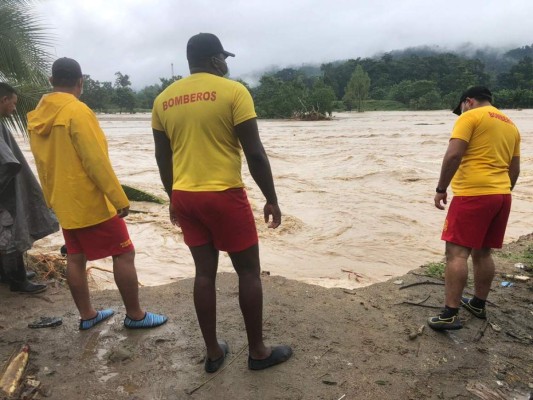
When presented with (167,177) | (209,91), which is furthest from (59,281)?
(209,91)

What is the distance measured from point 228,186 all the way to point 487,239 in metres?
2.04

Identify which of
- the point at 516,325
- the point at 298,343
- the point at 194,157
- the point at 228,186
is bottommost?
the point at 516,325

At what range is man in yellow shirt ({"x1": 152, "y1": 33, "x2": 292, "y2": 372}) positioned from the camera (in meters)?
2.21

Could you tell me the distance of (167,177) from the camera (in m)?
2.60

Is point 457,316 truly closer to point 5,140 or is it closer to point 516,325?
point 516,325

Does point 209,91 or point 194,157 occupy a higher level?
point 209,91

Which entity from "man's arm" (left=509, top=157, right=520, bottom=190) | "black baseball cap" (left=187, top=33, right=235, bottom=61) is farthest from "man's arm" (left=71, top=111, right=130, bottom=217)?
"man's arm" (left=509, top=157, right=520, bottom=190)

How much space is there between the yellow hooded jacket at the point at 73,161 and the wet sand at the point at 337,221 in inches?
85.7

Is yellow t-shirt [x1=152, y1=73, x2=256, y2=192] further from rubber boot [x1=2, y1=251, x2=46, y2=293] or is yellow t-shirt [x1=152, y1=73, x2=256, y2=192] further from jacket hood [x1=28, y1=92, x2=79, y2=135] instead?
rubber boot [x1=2, y1=251, x2=46, y2=293]

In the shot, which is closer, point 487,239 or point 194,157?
point 194,157

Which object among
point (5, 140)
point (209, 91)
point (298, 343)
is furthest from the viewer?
point (5, 140)

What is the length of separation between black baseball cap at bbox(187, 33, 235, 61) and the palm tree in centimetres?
355

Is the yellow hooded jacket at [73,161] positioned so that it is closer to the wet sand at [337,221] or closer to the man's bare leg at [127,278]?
the man's bare leg at [127,278]

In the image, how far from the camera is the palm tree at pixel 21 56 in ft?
16.2
